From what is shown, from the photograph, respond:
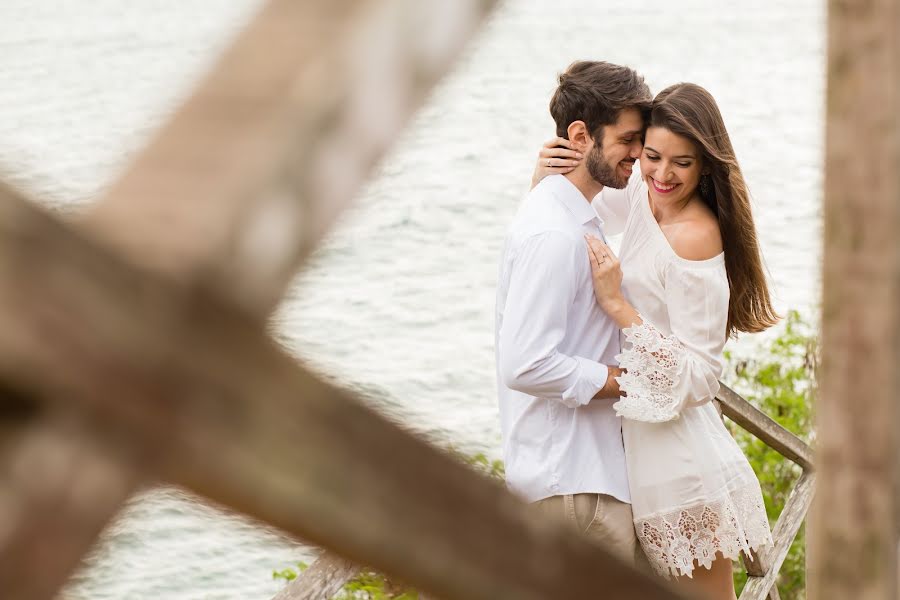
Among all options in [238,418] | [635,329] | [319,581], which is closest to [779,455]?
[635,329]

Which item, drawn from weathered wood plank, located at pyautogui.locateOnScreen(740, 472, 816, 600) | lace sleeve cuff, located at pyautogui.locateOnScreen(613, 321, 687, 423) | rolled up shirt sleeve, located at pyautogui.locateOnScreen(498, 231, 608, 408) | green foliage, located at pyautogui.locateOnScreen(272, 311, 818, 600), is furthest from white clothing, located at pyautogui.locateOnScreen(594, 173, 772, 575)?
green foliage, located at pyautogui.locateOnScreen(272, 311, 818, 600)

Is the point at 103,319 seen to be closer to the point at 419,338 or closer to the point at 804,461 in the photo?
the point at 804,461

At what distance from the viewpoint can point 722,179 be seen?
115 inches

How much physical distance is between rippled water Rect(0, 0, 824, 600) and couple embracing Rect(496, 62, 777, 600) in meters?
2.20

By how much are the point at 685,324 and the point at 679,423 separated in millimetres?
240

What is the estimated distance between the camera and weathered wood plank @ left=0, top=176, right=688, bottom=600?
457 mm

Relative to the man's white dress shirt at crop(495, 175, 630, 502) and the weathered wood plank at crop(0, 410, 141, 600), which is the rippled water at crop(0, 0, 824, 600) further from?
the weathered wood plank at crop(0, 410, 141, 600)

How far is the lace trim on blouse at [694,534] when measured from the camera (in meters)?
2.77

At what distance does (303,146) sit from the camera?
530 millimetres

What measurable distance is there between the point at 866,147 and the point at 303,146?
4.04ft

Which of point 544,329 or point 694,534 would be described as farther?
point 694,534

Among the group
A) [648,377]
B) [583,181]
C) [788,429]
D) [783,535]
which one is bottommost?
[783,535]

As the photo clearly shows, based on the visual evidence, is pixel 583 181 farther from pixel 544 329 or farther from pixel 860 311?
pixel 860 311

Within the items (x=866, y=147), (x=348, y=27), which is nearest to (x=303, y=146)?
(x=348, y=27)
